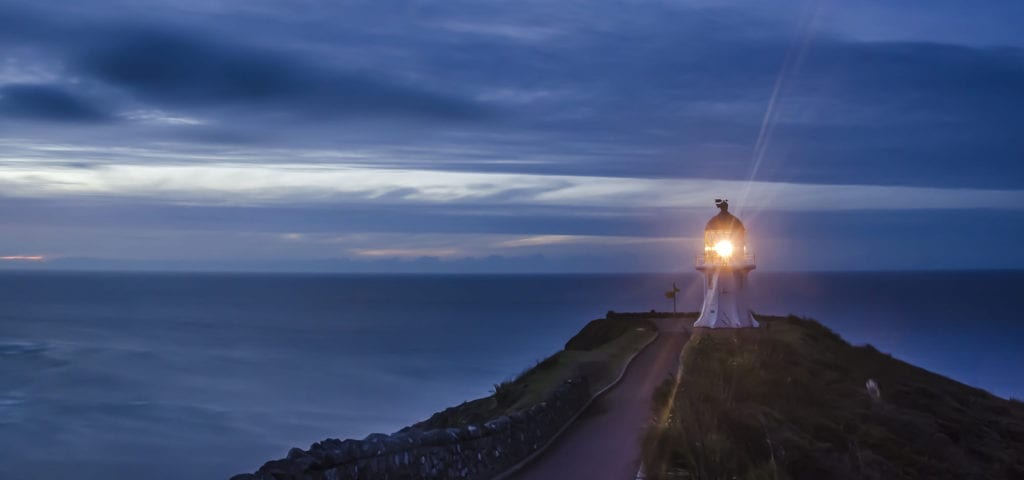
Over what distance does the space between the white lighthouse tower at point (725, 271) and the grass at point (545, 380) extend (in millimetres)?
2643

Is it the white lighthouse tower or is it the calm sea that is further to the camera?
the calm sea

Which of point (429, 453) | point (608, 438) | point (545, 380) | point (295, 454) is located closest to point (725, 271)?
point (545, 380)

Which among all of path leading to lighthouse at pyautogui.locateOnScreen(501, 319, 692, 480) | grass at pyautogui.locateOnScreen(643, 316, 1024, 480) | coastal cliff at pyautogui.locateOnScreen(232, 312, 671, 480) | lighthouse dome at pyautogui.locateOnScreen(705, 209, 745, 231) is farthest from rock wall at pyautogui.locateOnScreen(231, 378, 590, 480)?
lighthouse dome at pyautogui.locateOnScreen(705, 209, 745, 231)

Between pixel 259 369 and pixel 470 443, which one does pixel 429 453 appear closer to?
pixel 470 443

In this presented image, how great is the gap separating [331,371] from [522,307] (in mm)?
80282

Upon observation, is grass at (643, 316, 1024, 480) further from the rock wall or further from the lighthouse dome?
the lighthouse dome

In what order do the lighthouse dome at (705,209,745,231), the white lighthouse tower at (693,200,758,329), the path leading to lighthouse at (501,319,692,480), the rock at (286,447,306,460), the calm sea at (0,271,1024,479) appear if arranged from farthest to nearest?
the calm sea at (0,271,1024,479) < the lighthouse dome at (705,209,745,231) < the white lighthouse tower at (693,200,758,329) < the path leading to lighthouse at (501,319,692,480) < the rock at (286,447,306,460)

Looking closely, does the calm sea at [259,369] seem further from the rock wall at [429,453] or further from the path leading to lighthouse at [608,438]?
the rock wall at [429,453]

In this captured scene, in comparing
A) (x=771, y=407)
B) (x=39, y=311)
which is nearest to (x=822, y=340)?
(x=771, y=407)

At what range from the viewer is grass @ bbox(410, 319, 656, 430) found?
19.8 metres

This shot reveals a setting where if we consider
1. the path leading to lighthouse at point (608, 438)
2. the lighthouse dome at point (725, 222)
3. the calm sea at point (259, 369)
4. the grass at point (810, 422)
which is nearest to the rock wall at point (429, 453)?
the path leading to lighthouse at point (608, 438)

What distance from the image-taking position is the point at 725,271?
33.7 metres

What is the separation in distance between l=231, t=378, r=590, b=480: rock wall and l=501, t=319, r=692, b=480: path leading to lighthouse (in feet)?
1.23

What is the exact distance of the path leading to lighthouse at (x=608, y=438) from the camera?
1252 cm
